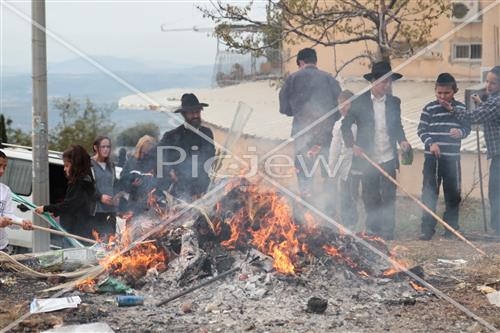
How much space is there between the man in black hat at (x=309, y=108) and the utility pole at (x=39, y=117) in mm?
3091

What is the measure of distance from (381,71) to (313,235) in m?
3.12

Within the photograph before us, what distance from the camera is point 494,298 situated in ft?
24.5

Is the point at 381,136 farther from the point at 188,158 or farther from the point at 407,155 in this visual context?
the point at 188,158

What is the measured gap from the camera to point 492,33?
57.3 ft

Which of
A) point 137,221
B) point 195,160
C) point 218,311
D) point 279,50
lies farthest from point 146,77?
point 218,311

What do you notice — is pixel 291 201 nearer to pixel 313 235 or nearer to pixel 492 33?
pixel 313 235

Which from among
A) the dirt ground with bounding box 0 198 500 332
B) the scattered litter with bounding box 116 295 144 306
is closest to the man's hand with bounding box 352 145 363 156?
the dirt ground with bounding box 0 198 500 332

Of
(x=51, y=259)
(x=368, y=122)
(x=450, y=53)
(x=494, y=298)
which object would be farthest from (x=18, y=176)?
(x=450, y=53)

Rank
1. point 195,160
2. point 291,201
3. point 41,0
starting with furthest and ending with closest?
point 195,160, point 41,0, point 291,201

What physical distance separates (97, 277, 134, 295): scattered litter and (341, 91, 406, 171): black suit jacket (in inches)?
153

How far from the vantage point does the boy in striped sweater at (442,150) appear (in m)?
10.2

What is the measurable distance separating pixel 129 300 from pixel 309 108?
14.0 feet

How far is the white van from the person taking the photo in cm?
1105

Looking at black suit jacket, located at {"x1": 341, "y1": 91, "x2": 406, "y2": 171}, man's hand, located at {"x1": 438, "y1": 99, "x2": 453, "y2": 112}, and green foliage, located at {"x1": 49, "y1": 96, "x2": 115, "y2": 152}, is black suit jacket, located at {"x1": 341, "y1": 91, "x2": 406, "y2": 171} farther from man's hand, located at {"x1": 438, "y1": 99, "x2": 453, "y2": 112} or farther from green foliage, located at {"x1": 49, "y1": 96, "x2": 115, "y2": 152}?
green foliage, located at {"x1": 49, "y1": 96, "x2": 115, "y2": 152}
